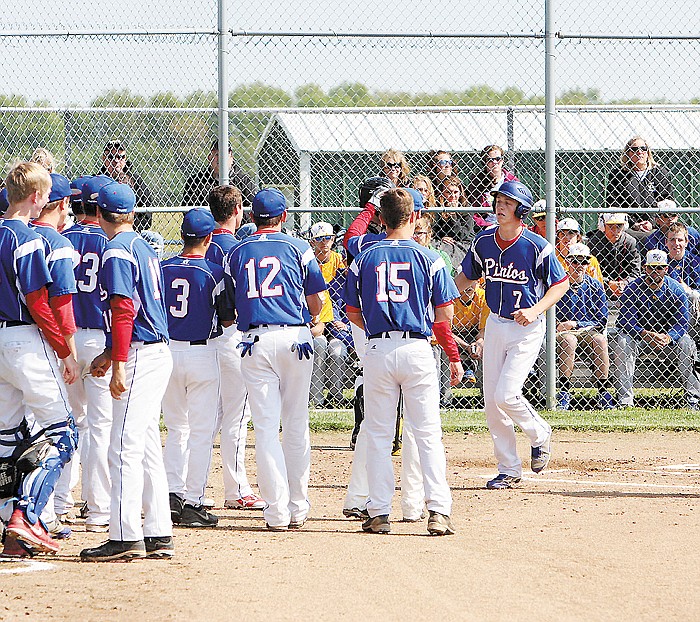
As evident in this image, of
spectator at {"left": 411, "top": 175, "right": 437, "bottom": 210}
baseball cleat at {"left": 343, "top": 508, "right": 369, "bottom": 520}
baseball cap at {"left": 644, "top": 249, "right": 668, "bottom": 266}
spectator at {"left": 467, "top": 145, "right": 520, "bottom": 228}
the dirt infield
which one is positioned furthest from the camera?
baseball cap at {"left": 644, "top": 249, "right": 668, "bottom": 266}

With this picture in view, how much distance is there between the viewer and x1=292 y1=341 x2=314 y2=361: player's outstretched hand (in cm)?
673

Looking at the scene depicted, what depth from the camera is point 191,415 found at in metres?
6.93

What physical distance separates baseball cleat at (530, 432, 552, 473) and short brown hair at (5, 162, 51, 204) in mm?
4137

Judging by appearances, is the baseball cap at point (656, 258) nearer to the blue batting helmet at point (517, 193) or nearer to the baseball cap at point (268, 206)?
the blue batting helmet at point (517, 193)

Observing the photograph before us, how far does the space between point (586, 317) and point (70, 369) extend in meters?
6.69

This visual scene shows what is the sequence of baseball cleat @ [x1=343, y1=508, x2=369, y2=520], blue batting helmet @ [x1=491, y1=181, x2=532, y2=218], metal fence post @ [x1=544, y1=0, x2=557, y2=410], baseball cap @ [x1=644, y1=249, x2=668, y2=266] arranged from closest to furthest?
baseball cleat @ [x1=343, y1=508, x2=369, y2=520], blue batting helmet @ [x1=491, y1=181, x2=532, y2=218], metal fence post @ [x1=544, y1=0, x2=557, y2=410], baseball cap @ [x1=644, y1=249, x2=668, y2=266]

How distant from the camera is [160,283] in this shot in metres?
6.00

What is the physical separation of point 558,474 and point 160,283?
12.8 feet

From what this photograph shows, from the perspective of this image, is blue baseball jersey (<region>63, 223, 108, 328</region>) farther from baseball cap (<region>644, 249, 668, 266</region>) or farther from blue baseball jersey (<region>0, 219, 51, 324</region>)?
baseball cap (<region>644, 249, 668, 266</region>)

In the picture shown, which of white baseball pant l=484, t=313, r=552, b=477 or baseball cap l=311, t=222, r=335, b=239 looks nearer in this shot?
white baseball pant l=484, t=313, r=552, b=477

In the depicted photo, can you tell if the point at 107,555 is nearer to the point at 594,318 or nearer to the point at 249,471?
the point at 249,471

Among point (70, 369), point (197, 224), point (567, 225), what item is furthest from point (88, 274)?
point (567, 225)

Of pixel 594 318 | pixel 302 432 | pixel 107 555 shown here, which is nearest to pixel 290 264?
pixel 302 432

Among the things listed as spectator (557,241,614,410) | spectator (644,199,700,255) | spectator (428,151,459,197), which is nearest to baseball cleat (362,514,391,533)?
spectator (557,241,614,410)
